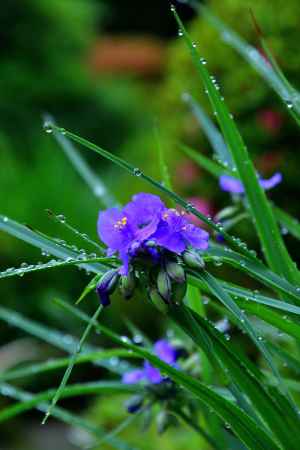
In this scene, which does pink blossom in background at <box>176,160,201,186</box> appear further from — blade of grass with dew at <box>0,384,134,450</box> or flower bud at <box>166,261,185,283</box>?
flower bud at <box>166,261,185,283</box>

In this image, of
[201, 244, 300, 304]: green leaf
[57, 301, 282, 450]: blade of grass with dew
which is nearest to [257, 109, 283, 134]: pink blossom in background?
[201, 244, 300, 304]: green leaf

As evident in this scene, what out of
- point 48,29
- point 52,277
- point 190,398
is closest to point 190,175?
point 52,277

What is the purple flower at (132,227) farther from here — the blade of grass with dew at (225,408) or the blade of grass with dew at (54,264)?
the blade of grass with dew at (225,408)

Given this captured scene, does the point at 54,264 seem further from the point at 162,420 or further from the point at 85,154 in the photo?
the point at 85,154

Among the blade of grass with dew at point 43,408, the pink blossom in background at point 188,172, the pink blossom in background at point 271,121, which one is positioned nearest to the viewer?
the blade of grass with dew at point 43,408

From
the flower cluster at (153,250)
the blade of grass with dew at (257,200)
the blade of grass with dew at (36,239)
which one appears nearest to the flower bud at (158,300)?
the flower cluster at (153,250)

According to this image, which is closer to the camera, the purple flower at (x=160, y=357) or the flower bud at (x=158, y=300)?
the flower bud at (x=158, y=300)
